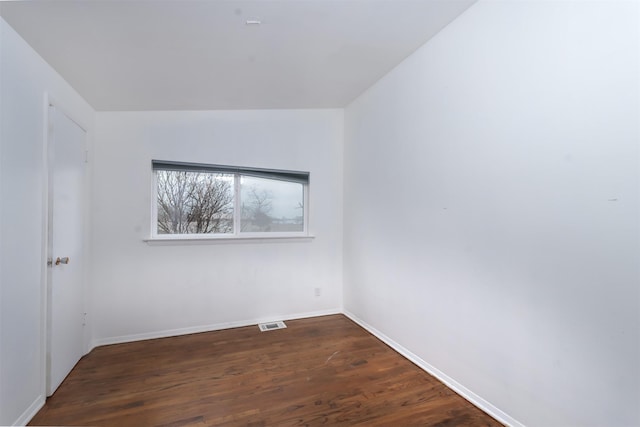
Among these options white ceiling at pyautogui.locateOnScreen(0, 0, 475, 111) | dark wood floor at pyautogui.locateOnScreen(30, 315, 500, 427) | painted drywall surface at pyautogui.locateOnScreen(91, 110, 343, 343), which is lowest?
dark wood floor at pyautogui.locateOnScreen(30, 315, 500, 427)

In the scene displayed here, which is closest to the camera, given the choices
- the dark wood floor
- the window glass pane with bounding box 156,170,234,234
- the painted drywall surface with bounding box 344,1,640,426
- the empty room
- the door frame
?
the painted drywall surface with bounding box 344,1,640,426

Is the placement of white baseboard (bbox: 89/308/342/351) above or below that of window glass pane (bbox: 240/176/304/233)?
below

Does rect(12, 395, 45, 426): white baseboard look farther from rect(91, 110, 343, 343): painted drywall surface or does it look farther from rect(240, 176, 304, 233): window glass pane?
rect(240, 176, 304, 233): window glass pane

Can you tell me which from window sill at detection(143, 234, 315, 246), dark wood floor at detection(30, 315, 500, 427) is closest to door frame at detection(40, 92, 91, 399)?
dark wood floor at detection(30, 315, 500, 427)

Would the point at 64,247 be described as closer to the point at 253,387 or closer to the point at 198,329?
the point at 198,329

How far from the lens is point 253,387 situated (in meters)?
2.08

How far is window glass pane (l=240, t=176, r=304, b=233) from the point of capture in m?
3.47

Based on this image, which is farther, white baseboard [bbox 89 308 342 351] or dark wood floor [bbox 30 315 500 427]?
white baseboard [bbox 89 308 342 351]

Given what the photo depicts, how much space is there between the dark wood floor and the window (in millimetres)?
1258

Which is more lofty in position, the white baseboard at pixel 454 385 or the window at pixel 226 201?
the window at pixel 226 201

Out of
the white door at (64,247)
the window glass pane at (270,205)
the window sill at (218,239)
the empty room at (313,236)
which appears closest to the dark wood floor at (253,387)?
the empty room at (313,236)

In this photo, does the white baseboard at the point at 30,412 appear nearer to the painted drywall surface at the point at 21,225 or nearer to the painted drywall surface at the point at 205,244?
the painted drywall surface at the point at 21,225

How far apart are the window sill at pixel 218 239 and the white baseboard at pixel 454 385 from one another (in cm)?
144

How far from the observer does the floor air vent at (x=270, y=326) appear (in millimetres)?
3153
